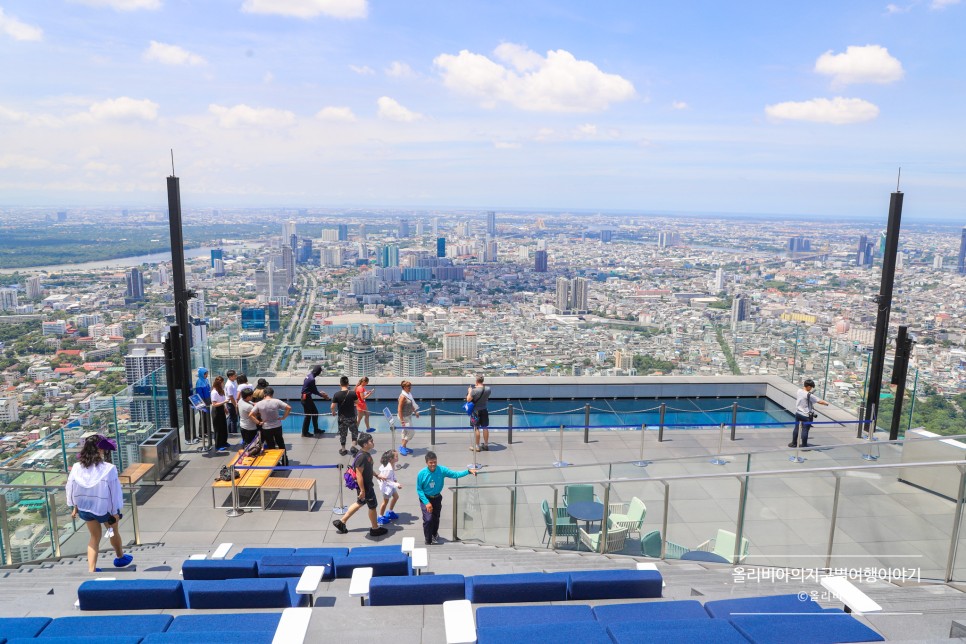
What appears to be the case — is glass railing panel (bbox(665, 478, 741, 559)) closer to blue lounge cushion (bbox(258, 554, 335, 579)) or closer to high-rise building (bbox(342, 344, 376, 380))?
blue lounge cushion (bbox(258, 554, 335, 579))

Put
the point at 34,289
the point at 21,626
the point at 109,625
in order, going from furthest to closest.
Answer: the point at 34,289 < the point at 109,625 < the point at 21,626

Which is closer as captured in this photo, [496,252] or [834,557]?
[834,557]

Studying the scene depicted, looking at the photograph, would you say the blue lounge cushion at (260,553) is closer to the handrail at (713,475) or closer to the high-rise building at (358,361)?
the handrail at (713,475)

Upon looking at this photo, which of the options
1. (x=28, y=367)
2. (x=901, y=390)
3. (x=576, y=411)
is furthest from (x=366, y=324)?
(x=901, y=390)

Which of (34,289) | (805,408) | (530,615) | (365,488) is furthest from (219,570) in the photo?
(34,289)

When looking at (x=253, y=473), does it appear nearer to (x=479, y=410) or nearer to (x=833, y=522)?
(x=479, y=410)

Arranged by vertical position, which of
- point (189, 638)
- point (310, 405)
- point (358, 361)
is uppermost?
point (189, 638)


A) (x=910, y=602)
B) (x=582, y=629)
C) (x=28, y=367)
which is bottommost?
(x=28, y=367)

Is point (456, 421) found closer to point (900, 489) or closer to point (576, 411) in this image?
point (576, 411)
